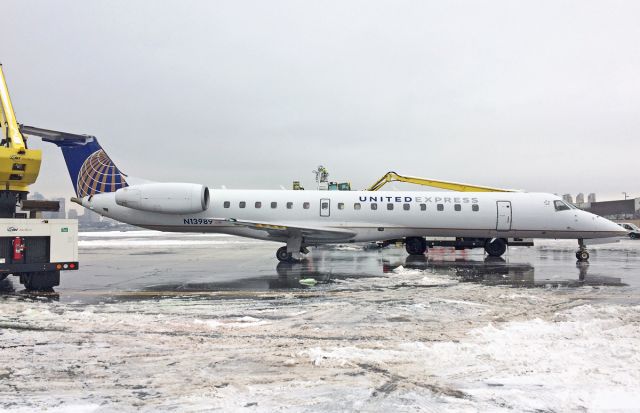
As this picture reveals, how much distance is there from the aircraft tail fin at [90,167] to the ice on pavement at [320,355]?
9867 mm

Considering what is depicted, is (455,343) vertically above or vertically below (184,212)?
below

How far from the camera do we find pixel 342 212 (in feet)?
56.0

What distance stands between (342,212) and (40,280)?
10496 millimetres

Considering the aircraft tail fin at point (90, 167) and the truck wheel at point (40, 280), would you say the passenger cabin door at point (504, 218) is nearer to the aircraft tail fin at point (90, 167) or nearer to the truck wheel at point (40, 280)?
the truck wheel at point (40, 280)

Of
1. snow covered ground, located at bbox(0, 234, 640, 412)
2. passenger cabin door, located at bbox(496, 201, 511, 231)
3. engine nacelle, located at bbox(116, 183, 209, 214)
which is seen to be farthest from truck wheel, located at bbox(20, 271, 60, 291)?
passenger cabin door, located at bbox(496, 201, 511, 231)

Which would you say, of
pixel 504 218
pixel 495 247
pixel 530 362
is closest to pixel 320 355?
pixel 530 362

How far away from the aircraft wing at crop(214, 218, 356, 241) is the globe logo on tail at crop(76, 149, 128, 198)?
507 cm

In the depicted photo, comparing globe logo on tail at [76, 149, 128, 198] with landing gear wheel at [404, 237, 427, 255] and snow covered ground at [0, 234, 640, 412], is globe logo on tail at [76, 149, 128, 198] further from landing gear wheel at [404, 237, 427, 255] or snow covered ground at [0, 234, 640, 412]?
landing gear wheel at [404, 237, 427, 255]

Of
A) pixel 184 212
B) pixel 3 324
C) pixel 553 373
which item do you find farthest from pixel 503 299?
pixel 184 212

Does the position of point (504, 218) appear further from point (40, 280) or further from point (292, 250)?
point (40, 280)

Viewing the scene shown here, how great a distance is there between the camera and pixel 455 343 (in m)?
5.65

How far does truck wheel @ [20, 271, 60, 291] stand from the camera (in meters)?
9.69

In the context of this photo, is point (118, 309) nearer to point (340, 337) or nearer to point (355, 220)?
point (340, 337)

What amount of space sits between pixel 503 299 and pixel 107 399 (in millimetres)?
7671
